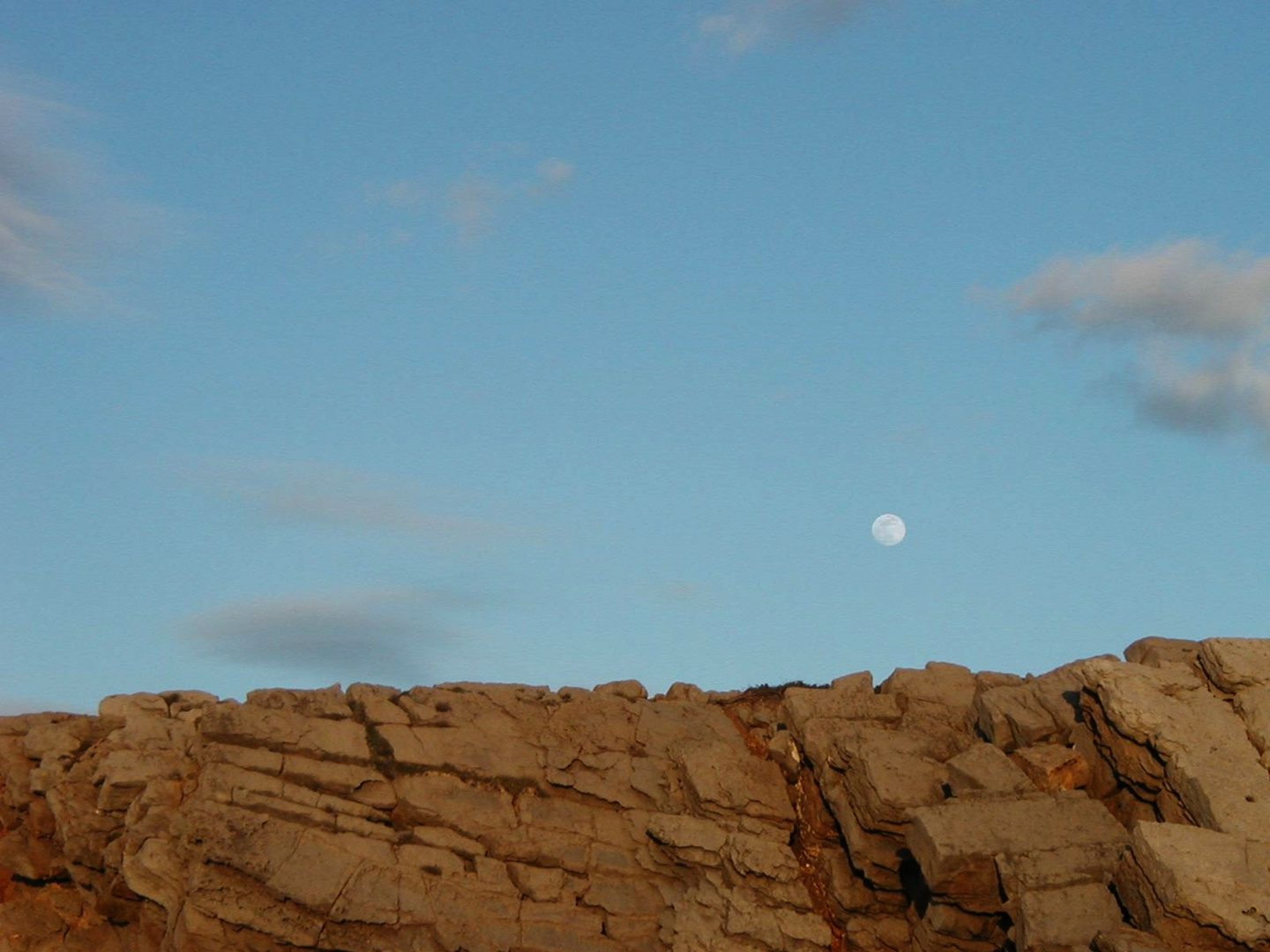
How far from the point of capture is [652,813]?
23.0 m

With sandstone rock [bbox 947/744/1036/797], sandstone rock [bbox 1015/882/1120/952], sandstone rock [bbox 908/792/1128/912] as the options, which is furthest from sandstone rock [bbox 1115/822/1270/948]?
sandstone rock [bbox 947/744/1036/797]

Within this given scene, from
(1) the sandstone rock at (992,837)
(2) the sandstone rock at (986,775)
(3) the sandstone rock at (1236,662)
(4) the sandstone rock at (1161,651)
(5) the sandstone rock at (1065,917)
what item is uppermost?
(4) the sandstone rock at (1161,651)

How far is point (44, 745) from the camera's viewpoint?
26.5 m

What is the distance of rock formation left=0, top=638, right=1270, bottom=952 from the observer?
18.9m

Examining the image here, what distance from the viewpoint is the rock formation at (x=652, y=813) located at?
18922 mm

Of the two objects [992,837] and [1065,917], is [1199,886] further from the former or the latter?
[992,837]

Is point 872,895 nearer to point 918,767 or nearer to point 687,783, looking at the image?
point 918,767

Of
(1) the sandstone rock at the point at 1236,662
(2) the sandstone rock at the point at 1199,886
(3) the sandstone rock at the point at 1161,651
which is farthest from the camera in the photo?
(3) the sandstone rock at the point at 1161,651

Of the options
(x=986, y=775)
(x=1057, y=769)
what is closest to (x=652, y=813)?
(x=986, y=775)

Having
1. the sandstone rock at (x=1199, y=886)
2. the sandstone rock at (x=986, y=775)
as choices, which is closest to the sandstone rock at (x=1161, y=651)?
the sandstone rock at (x=986, y=775)

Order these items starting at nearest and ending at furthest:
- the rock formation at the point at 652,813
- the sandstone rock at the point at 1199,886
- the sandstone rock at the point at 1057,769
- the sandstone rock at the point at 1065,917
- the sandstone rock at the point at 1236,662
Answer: the sandstone rock at the point at 1199,886, the sandstone rock at the point at 1065,917, the rock formation at the point at 652,813, the sandstone rock at the point at 1236,662, the sandstone rock at the point at 1057,769

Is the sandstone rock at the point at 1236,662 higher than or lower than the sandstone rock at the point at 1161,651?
lower

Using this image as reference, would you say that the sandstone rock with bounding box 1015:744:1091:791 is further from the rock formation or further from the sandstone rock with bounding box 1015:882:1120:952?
the sandstone rock with bounding box 1015:882:1120:952

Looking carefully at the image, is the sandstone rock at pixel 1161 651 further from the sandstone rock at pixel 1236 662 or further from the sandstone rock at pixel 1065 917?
the sandstone rock at pixel 1065 917
